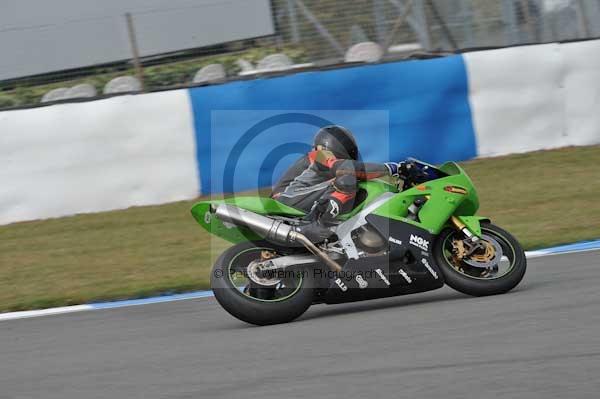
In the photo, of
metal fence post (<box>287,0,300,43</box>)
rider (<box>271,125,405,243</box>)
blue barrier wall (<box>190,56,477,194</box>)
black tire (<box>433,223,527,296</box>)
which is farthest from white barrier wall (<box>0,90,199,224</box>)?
black tire (<box>433,223,527,296</box>)

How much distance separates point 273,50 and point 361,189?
678cm

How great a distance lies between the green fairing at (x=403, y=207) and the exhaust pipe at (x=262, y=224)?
0.26 ft

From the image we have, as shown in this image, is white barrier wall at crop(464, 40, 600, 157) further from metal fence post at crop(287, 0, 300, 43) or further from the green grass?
metal fence post at crop(287, 0, 300, 43)

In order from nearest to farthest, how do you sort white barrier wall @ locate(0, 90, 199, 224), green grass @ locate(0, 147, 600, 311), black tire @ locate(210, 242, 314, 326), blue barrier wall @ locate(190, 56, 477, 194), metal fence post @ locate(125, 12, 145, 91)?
black tire @ locate(210, 242, 314, 326) < green grass @ locate(0, 147, 600, 311) < white barrier wall @ locate(0, 90, 199, 224) < blue barrier wall @ locate(190, 56, 477, 194) < metal fence post @ locate(125, 12, 145, 91)

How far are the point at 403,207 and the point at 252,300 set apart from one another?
1181 millimetres

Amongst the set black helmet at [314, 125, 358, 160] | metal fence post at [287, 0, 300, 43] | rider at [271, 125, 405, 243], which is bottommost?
metal fence post at [287, 0, 300, 43]

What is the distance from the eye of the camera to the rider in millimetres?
6555

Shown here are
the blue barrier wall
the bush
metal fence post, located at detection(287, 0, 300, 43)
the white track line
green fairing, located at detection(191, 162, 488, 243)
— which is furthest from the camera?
metal fence post, located at detection(287, 0, 300, 43)

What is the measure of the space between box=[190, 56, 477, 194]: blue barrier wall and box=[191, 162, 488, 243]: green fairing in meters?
5.16

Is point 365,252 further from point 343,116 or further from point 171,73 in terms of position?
point 171,73

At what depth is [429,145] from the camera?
12109 mm

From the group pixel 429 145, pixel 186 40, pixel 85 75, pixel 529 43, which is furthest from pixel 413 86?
pixel 85 75

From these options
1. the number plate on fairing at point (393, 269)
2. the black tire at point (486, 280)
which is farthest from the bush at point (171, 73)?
the black tire at point (486, 280)

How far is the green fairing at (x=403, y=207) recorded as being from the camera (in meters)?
6.48
